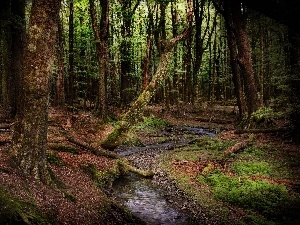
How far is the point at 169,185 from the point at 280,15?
365 inches

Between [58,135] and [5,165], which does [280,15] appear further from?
[58,135]

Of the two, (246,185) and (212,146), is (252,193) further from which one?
(212,146)

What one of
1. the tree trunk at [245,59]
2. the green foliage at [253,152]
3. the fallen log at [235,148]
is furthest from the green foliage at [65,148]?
Result: the tree trunk at [245,59]

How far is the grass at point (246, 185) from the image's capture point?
9625 millimetres

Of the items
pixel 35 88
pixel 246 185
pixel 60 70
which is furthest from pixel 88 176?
pixel 60 70

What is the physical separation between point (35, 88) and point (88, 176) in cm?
429

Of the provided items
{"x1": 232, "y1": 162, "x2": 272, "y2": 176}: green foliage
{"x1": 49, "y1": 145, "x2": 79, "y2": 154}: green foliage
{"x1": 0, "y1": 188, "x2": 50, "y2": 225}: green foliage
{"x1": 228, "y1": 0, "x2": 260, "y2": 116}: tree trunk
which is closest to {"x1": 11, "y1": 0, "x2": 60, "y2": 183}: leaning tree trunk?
{"x1": 0, "y1": 188, "x2": 50, "y2": 225}: green foliage

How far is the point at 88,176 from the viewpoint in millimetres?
11188

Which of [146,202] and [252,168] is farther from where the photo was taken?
[252,168]

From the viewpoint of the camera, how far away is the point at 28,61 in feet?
26.4

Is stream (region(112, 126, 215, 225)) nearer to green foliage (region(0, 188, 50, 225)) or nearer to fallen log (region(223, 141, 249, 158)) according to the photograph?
fallen log (region(223, 141, 249, 158))

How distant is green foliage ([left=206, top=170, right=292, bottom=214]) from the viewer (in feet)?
33.0

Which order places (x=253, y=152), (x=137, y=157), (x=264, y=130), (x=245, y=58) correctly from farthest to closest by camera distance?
1. (x=245, y=58)
2. (x=264, y=130)
3. (x=137, y=157)
4. (x=253, y=152)

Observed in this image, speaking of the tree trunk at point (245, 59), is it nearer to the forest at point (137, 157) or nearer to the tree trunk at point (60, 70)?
the forest at point (137, 157)
